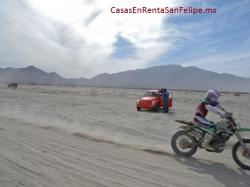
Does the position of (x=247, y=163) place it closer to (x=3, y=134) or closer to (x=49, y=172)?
(x=49, y=172)

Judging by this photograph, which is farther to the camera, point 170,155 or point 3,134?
point 3,134

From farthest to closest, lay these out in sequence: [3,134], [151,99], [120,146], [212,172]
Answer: [151,99], [3,134], [120,146], [212,172]

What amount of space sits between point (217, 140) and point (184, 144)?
92 centimetres

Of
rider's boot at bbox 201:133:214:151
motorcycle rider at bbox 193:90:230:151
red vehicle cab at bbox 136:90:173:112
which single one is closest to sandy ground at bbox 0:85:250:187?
rider's boot at bbox 201:133:214:151

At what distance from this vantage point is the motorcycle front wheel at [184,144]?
26.6 feet

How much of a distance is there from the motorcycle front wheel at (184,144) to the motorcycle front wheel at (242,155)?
3.62 ft

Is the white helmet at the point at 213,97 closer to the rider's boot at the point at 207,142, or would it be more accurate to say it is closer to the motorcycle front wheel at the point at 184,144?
the rider's boot at the point at 207,142

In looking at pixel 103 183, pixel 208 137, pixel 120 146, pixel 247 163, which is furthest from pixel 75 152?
pixel 247 163

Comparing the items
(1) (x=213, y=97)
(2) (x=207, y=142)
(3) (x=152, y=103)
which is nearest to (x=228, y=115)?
(1) (x=213, y=97)

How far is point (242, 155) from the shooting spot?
23.9 ft

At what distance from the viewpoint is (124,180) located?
19.2 ft

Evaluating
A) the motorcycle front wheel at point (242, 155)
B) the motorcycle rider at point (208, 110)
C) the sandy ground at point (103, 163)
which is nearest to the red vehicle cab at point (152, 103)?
the sandy ground at point (103, 163)

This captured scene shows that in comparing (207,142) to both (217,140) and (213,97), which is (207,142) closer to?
(217,140)

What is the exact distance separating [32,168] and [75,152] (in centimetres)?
165
